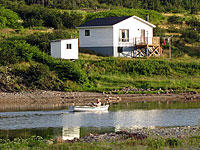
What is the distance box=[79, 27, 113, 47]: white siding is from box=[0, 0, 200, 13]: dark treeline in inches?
1324

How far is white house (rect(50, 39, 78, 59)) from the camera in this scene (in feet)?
Answer: 194

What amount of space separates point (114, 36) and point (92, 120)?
27.2m

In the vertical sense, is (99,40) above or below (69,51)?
above

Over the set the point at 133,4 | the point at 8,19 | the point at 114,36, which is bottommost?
the point at 114,36

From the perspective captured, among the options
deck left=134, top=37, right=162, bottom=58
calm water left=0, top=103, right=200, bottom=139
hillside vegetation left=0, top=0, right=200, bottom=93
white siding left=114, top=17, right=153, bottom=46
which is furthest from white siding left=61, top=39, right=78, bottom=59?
calm water left=0, top=103, right=200, bottom=139

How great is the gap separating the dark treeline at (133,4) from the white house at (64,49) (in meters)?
40.7

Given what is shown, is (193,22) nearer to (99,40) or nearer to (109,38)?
(109,38)

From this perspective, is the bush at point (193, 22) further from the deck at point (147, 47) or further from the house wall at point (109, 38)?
the house wall at point (109, 38)

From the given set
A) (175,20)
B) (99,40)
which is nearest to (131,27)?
(99,40)

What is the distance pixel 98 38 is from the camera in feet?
217

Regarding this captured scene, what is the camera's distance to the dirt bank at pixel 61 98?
48.5 m

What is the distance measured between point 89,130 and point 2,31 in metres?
44.7

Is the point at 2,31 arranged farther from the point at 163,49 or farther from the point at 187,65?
the point at 187,65

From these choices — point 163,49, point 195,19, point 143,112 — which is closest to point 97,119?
point 143,112
